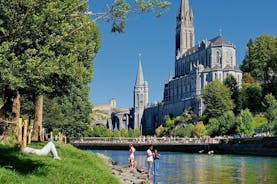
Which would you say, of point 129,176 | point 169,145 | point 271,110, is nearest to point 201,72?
point 169,145

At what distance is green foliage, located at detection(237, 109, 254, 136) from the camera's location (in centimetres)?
9388

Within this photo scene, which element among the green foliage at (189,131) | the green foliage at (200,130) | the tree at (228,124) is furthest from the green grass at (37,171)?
the green foliage at (189,131)

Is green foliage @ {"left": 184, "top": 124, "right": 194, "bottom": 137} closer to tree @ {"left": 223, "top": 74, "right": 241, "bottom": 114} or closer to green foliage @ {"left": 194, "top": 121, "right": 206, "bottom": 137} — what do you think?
green foliage @ {"left": 194, "top": 121, "right": 206, "bottom": 137}

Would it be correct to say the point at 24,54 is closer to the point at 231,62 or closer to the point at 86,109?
the point at 86,109

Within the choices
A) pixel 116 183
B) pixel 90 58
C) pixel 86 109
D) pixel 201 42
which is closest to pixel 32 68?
pixel 116 183

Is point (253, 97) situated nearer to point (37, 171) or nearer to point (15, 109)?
point (15, 109)

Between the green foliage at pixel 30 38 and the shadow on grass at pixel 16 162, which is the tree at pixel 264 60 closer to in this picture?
the shadow on grass at pixel 16 162

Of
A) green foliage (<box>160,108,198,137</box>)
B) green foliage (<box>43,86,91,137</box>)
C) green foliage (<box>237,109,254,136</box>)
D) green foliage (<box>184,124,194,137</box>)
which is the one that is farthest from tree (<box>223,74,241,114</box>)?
green foliage (<box>43,86,91,137</box>)

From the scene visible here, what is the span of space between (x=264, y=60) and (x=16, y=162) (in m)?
92.8

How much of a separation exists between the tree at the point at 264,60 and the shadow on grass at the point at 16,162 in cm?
8271

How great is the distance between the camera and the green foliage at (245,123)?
308ft

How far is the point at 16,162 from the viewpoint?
16.3 metres

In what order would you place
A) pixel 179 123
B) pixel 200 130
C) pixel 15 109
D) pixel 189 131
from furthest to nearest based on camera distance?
pixel 179 123 → pixel 189 131 → pixel 200 130 → pixel 15 109

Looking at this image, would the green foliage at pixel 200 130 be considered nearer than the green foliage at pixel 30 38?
No
